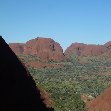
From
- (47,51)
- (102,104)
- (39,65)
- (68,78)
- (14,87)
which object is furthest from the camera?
(47,51)

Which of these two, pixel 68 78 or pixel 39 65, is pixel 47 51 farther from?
pixel 68 78

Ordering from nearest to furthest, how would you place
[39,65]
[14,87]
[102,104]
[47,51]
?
1. [14,87]
2. [102,104]
3. [39,65]
4. [47,51]

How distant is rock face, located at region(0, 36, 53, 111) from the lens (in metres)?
28.9

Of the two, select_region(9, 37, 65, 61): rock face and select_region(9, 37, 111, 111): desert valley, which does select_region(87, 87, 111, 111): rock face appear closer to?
select_region(9, 37, 111, 111): desert valley

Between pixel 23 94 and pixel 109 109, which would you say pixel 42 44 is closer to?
pixel 109 109

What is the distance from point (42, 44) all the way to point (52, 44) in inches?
268

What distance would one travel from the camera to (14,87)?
3166cm

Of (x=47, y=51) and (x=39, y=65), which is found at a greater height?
(x=47, y=51)

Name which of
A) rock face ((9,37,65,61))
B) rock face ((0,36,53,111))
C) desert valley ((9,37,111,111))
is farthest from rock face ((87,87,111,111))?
rock face ((9,37,65,61))

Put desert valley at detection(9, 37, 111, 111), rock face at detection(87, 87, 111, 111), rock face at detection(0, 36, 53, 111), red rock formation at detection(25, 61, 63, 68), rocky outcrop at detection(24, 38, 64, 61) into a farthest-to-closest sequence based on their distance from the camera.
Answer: rocky outcrop at detection(24, 38, 64, 61) → red rock formation at detection(25, 61, 63, 68) → desert valley at detection(9, 37, 111, 111) → rock face at detection(87, 87, 111, 111) → rock face at detection(0, 36, 53, 111)

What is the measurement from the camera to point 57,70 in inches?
5802

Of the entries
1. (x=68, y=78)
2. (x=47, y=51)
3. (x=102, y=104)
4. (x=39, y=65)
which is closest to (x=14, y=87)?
(x=102, y=104)

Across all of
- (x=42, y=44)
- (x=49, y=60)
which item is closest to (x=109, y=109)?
(x=49, y=60)

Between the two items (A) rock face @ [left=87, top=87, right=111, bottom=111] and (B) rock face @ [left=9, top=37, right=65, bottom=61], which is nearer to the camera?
(A) rock face @ [left=87, top=87, right=111, bottom=111]
